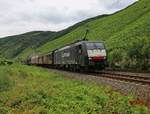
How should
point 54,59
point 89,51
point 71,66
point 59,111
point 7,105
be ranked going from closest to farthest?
point 59,111 → point 7,105 → point 89,51 → point 71,66 → point 54,59

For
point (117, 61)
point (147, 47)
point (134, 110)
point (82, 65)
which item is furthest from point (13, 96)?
point (117, 61)

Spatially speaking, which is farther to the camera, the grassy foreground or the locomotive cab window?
the locomotive cab window

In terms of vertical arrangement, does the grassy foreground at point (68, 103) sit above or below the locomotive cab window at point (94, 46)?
below

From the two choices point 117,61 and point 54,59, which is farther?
point 54,59

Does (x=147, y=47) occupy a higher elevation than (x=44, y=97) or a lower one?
higher

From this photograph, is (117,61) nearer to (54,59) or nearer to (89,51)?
(89,51)

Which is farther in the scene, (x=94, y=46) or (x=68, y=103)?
(x=94, y=46)

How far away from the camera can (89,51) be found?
114 ft

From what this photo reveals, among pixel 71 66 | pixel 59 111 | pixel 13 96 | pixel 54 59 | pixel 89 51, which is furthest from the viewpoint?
pixel 54 59

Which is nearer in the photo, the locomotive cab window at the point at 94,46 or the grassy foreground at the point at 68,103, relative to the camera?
the grassy foreground at the point at 68,103

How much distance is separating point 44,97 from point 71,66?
87.6 ft

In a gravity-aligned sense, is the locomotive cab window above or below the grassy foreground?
above

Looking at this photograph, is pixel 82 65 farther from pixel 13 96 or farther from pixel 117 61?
pixel 13 96

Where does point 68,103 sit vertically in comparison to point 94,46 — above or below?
below
